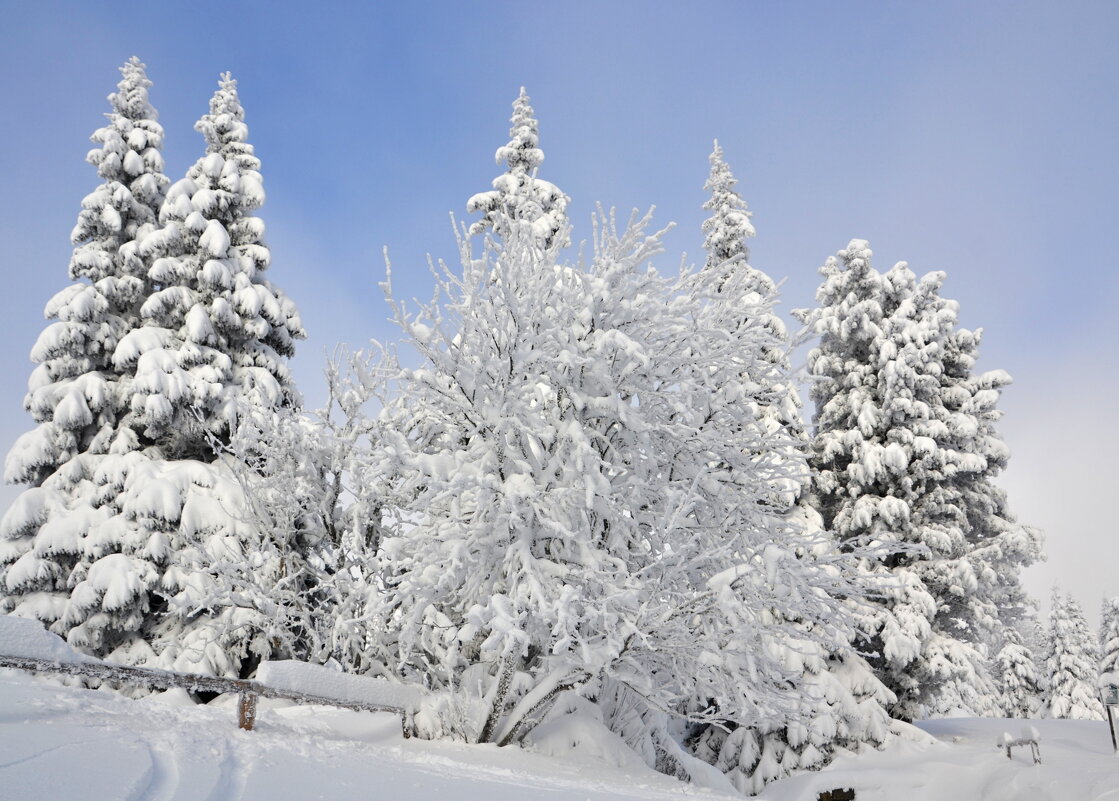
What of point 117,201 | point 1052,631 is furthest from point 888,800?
point 1052,631

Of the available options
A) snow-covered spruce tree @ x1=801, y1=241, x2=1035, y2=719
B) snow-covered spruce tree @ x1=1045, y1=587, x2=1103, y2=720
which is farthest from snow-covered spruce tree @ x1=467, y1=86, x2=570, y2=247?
snow-covered spruce tree @ x1=1045, y1=587, x2=1103, y2=720

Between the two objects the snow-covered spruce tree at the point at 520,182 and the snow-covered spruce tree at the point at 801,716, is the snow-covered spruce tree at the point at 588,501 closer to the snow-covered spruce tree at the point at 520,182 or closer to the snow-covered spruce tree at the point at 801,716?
the snow-covered spruce tree at the point at 801,716

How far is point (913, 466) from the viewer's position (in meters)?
19.6

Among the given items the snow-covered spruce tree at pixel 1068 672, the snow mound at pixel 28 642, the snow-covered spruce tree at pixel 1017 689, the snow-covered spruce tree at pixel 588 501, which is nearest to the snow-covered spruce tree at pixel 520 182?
the snow-covered spruce tree at pixel 588 501

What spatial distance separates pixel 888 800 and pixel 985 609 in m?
7.56

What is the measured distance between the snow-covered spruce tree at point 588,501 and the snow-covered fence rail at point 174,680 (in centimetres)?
139

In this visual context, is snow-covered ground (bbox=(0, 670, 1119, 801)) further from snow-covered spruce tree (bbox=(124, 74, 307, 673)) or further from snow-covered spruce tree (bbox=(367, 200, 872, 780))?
snow-covered spruce tree (bbox=(124, 74, 307, 673))

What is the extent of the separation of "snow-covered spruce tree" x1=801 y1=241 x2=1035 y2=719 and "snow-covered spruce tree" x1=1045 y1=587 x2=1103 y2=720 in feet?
77.1

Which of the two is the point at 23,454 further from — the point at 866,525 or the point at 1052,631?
the point at 1052,631

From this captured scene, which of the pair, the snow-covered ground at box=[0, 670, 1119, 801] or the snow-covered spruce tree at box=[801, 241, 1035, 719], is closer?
the snow-covered ground at box=[0, 670, 1119, 801]

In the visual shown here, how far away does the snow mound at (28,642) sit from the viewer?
20.4 feet

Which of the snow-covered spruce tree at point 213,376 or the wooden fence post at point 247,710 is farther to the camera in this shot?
the snow-covered spruce tree at point 213,376

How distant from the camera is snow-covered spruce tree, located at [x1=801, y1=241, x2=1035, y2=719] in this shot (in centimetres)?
1750

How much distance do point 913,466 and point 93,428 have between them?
20.4 metres
